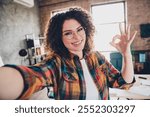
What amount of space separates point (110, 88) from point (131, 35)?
15.0 inches

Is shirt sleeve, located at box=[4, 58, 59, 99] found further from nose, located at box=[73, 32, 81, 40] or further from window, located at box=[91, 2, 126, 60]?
window, located at box=[91, 2, 126, 60]

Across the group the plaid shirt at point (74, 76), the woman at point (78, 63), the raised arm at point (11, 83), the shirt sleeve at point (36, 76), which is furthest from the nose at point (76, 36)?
the raised arm at point (11, 83)

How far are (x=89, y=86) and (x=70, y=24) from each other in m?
0.42

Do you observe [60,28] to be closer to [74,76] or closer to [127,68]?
[74,76]

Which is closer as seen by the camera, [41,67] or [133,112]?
[41,67]

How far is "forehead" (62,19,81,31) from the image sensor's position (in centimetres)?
130

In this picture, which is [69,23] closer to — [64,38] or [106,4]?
[64,38]

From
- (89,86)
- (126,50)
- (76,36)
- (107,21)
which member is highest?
(107,21)

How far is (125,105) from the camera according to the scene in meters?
1.36

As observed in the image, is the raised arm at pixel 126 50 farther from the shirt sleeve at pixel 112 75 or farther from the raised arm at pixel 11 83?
the raised arm at pixel 11 83

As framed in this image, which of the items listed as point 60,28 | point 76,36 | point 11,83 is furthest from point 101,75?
point 11,83

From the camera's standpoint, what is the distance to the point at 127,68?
1331 millimetres

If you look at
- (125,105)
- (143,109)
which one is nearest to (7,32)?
(125,105)

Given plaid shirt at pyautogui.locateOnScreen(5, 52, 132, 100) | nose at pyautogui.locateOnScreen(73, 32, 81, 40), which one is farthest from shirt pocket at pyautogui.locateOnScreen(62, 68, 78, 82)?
nose at pyautogui.locateOnScreen(73, 32, 81, 40)
